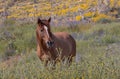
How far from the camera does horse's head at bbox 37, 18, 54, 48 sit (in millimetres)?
10555

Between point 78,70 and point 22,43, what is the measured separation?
1311 centimetres

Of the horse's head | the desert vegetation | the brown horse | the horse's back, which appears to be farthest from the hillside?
the horse's head

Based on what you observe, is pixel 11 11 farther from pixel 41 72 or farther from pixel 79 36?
pixel 41 72

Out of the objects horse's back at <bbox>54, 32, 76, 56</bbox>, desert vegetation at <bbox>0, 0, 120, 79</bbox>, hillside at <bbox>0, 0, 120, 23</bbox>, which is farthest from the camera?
hillside at <bbox>0, 0, 120, 23</bbox>

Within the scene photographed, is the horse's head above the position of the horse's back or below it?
above

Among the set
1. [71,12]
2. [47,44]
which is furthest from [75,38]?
[71,12]

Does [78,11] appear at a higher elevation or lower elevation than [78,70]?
lower

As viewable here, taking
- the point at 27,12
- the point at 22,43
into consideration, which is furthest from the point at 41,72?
the point at 27,12

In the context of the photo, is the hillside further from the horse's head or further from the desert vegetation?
the horse's head

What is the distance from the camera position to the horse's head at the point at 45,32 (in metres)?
10.6

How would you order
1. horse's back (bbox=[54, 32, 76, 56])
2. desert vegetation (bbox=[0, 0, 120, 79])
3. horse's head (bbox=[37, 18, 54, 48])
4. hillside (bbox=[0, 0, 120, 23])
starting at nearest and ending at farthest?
desert vegetation (bbox=[0, 0, 120, 79])
horse's head (bbox=[37, 18, 54, 48])
horse's back (bbox=[54, 32, 76, 56])
hillside (bbox=[0, 0, 120, 23])

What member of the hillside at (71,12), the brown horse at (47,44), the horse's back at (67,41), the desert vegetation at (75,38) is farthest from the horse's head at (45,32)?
the hillside at (71,12)

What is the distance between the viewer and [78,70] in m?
6.84

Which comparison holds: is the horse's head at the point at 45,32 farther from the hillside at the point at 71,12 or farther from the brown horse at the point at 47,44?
the hillside at the point at 71,12
